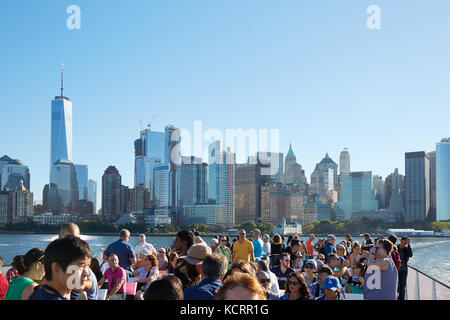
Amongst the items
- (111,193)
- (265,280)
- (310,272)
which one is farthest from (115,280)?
(111,193)

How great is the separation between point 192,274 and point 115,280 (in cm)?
235

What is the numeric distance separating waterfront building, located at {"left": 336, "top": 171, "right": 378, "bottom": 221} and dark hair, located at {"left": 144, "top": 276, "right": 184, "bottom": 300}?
177384mm

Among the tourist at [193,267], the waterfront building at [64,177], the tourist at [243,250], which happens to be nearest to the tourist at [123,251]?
the tourist at [243,250]

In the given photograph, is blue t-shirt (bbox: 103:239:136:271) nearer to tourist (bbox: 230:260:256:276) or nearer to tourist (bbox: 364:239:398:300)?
tourist (bbox: 230:260:256:276)

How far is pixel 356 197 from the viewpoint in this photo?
177625 mm

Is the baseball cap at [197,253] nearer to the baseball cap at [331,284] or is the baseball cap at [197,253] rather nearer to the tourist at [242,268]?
the tourist at [242,268]

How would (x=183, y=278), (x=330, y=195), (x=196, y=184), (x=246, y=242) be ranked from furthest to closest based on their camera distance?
(x=330, y=195) < (x=196, y=184) < (x=246, y=242) < (x=183, y=278)

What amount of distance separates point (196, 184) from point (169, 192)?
47.8ft

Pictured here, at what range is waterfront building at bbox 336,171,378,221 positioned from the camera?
176 m

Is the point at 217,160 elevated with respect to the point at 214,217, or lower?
elevated

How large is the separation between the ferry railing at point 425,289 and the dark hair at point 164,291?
658 centimetres
